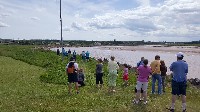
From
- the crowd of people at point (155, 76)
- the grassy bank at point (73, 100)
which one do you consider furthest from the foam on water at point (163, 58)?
the grassy bank at point (73, 100)

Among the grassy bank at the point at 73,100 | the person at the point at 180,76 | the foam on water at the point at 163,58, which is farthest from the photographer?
the foam on water at the point at 163,58

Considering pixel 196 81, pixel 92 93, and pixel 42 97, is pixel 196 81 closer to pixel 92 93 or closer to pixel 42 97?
pixel 92 93

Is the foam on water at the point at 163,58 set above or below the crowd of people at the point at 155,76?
below

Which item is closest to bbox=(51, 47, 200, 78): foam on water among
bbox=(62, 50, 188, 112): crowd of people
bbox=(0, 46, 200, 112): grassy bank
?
bbox=(62, 50, 188, 112): crowd of people

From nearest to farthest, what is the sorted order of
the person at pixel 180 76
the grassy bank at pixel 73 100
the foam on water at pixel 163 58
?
the person at pixel 180 76 < the grassy bank at pixel 73 100 < the foam on water at pixel 163 58

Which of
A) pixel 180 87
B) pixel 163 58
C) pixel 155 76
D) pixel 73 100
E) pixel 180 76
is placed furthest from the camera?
pixel 163 58

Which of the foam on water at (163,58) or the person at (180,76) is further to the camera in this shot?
the foam on water at (163,58)

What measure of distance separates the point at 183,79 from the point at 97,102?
13.6ft

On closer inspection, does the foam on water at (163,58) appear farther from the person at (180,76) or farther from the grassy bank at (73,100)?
the person at (180,76)

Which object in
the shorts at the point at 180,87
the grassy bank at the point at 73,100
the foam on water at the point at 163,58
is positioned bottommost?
the foam on water at the point at 163,58

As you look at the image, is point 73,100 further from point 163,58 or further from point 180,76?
point 163,58

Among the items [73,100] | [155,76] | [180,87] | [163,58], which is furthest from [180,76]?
[163,58]

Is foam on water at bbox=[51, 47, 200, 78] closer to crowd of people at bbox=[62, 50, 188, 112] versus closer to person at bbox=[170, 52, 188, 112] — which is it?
crowd of people at bbox=[62, 50, 188, 112]

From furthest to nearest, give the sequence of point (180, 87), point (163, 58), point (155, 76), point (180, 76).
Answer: point (163, 58) < point (155, 76) < point (180, 87) < point (180, 76)
